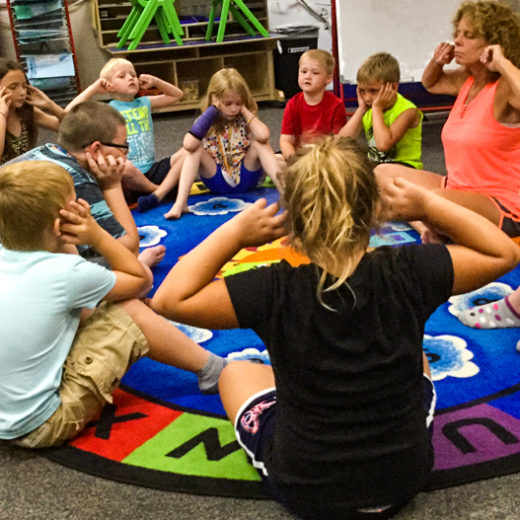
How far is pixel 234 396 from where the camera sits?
4.33 ft

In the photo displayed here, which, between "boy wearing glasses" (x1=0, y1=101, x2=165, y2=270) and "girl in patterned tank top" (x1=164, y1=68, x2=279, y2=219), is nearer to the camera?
"boy wearing glasses" (x1=0, y1=101, x2=165, y2=270)

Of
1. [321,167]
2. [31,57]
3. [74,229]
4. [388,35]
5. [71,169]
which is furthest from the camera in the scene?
[31,57]

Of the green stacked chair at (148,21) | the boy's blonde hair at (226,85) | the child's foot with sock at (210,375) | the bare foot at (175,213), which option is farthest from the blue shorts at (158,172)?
the green stacked chair at (148,21)

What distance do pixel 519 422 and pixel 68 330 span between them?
0.97 m

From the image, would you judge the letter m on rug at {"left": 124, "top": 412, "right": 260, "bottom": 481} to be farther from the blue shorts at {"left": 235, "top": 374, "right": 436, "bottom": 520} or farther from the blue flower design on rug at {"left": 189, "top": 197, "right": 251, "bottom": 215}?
the blue flower design on rug at {"left": 189, "top": 197, "right": 251, "bottom": 215}

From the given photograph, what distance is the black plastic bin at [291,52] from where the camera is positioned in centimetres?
523

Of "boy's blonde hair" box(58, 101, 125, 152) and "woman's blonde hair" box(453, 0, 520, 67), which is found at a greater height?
"woman's blonde hair" box(453, 0, 520, 67)

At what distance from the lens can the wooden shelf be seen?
5363 millimetres

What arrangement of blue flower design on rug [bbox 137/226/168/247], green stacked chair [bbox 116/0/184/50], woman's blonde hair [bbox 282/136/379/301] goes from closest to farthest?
woman's blonde hair [bbox 282/136/379/301]
blue flower design on rug [bbox 137/226/168/247]
green stacked chair [bbox 116/0/184/50]

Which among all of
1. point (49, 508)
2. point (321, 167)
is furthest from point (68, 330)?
point (321, 167)

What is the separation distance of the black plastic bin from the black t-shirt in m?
4.41

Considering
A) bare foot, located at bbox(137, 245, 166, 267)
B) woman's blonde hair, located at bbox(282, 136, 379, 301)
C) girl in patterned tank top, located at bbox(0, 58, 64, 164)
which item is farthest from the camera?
girl in patterned tank top, located at bbox(0, 58, 64, 164)

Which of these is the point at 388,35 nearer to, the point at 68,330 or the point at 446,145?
the point at 446,145

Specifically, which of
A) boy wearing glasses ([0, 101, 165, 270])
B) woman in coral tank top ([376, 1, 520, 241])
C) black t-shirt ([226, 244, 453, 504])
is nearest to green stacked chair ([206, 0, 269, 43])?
woman in coral tank top ([376, 1, 520, 241])
